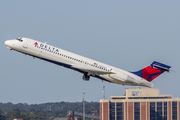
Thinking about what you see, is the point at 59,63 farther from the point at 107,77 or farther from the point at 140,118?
the point at 140,118

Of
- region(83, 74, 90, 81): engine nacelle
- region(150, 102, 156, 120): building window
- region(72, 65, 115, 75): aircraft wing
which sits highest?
region(72, 65, 115, 75): aircraft wing

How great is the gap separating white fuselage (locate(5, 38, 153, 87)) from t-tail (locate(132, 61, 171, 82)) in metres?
4.27

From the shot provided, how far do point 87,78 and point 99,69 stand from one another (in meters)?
3.28

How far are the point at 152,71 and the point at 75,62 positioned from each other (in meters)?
15.7

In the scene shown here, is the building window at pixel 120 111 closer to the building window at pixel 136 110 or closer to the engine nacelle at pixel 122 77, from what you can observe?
the building window at pixel 136 110

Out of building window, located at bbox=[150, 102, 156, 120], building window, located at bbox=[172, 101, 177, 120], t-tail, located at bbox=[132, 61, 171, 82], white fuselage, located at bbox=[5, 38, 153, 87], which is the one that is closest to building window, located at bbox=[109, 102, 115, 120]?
building window, located at bbox=[150, 102, 156, 120]

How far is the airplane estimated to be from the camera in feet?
223

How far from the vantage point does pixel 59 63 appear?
225 feet

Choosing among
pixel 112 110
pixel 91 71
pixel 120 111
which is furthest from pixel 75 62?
pixel 120 111

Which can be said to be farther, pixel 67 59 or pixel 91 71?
pixel 91 71

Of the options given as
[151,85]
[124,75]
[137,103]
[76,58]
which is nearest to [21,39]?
[76,58]

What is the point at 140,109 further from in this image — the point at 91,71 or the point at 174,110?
the point at 91,71

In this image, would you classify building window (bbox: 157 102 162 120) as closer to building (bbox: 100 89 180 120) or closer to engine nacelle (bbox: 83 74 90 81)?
building (bbox: 100 89 180 120)

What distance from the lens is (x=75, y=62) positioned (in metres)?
68.8
